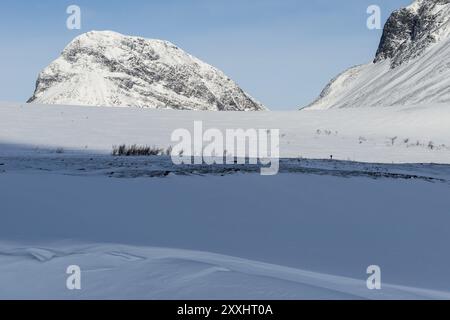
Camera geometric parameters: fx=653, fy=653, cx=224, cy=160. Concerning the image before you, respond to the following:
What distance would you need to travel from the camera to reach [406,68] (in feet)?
394

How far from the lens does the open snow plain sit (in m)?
3.81

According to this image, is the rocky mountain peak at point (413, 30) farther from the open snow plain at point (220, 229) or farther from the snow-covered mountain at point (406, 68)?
the open snow plain at point (220, 229)

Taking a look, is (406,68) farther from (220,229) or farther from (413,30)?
(220,229)

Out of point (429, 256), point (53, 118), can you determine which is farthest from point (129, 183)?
point (53, 118)

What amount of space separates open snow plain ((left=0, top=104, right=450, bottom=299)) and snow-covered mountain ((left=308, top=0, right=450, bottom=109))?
53069mm

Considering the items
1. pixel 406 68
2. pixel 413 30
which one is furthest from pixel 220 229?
pixel 413 30

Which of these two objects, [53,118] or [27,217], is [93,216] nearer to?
[27,217]

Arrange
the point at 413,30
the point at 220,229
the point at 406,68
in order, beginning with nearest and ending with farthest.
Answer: the point at 220,229 < the point at 406,68 < the point at 413,30

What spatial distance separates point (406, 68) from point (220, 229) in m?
120

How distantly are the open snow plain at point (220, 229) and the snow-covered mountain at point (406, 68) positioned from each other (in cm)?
5307

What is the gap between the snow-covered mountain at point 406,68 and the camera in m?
89.5

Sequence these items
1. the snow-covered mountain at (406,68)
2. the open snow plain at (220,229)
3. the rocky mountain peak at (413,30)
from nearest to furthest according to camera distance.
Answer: the open snow plain at (220,229) → the snow-covered mountain at (406,68) → the rocky mountain peak at (413,30)

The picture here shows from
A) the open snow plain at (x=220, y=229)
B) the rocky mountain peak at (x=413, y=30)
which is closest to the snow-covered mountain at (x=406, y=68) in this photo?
the rocky mountain peak at (x=413, y=30)

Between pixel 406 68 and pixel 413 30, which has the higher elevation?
pixel 413 30
